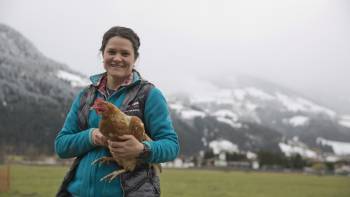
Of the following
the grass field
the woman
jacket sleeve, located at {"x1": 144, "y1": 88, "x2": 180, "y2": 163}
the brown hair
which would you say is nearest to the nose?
the woman

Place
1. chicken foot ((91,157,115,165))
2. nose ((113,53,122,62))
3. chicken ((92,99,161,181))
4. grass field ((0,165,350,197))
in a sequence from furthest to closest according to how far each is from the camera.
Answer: grass field ((0,165,350,197)) → nose ((113,53,122,62)) → chicken foot ((91,157,115,165)) → chicken ((92,99,161,181))

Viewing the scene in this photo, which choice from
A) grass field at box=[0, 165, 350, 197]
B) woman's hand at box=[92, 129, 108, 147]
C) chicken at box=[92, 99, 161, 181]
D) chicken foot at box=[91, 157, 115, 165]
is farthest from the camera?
grass field at box=[0, 165, 350, 197]

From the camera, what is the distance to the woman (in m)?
Result: 2.76

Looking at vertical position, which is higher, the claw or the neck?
the neck

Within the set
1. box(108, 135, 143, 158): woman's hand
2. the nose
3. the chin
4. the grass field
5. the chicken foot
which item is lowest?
the grass field

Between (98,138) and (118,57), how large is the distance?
0.57 meters

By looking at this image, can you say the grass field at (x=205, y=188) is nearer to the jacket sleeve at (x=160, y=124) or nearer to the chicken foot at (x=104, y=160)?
the chicken foot at (x=104, y=160)

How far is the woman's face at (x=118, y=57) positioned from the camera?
9.64ft

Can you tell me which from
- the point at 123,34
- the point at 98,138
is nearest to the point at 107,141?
the point at 98,138

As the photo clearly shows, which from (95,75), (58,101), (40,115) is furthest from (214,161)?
(95,75)

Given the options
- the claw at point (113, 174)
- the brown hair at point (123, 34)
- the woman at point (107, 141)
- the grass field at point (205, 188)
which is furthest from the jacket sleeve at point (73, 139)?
the grass field at point (205, 188)

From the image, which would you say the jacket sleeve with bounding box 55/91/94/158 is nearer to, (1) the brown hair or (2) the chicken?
(2) the chicken

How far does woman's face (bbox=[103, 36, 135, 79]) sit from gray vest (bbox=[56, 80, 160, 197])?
0.14 m

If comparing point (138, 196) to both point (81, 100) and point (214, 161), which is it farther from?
point (214, 161)
